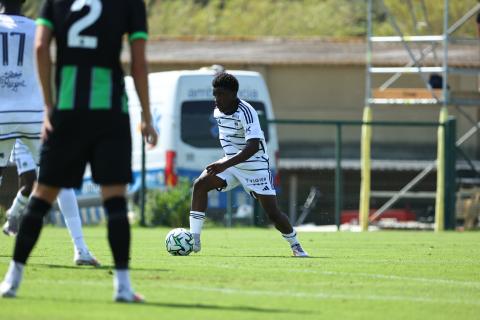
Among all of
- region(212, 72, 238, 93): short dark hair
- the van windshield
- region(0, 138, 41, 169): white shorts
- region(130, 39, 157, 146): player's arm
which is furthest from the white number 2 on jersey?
the van windshield

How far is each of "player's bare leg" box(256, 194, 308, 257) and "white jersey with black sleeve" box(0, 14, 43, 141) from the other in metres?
2.54

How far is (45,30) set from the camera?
29.2 ft

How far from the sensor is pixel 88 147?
8.73 meters

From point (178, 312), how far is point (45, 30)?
7.03 ft

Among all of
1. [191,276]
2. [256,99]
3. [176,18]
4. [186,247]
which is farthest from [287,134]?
[191,276]

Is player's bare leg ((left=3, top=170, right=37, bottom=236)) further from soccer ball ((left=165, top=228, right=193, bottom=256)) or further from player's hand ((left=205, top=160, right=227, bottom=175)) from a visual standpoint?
player's hand ((left=205, top=160, right=227, bottom=175))

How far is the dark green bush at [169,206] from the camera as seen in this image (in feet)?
76.9

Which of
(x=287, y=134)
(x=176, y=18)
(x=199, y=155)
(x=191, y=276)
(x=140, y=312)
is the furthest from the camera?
(x=176, y=18)

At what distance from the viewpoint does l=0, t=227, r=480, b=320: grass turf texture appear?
8328 mm

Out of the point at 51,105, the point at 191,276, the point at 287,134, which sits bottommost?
the point at 287,134

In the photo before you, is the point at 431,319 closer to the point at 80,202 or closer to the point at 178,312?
the point at 178,312

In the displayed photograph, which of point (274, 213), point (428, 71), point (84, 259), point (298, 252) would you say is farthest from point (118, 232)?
point (428, 71)

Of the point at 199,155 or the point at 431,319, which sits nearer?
the point at 431,319

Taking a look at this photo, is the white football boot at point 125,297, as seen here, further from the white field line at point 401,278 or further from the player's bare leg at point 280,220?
the player's bare leg at point 280,220
